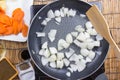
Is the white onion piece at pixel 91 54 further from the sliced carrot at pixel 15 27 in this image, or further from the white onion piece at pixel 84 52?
the sliced carrot at pixel 15 27

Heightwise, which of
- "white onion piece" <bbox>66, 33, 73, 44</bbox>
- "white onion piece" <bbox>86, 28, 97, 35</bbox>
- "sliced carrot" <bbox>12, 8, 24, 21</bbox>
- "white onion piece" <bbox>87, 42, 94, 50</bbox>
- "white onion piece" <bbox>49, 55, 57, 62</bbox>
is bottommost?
"white onion piece" <bbox>49, 55, 57, 62</bbox>

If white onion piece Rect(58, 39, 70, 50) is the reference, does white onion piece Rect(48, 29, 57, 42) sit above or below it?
above

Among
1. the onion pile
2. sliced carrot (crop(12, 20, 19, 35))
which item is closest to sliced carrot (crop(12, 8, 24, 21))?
sliced carrot (crop(12, 20, 19, 35))

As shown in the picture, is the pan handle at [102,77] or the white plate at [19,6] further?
the white plate at [19,6]

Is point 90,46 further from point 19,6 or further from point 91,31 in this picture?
point 19,6

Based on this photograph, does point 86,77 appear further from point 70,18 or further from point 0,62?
point 0,62

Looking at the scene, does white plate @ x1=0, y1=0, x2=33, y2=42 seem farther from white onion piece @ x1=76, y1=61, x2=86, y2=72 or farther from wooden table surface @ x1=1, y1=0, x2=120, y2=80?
white onion piece @ x1=76, y1=61, x2=86, y2=72

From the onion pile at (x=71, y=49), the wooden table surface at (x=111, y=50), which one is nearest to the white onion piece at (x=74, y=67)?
the onion pile at (x=71, y=49)

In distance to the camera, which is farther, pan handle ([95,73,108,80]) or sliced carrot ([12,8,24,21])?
sliced carrot ([12,8,24,21])
